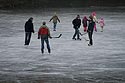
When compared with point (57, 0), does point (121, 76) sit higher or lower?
lower

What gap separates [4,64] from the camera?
1573cm

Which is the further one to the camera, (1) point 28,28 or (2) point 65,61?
(1) point 28,28

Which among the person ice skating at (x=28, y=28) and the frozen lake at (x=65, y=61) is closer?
the frozen lake at (x=65, y=61)

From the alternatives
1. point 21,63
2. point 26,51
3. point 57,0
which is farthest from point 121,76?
point 57,0

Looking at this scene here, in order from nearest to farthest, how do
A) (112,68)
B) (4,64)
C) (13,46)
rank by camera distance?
1. (112,68)
2. (4,64)
3. (13,46)

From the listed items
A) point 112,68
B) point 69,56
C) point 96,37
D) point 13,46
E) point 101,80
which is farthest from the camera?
point 96,37

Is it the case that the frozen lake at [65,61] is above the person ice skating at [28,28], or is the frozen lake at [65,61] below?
below

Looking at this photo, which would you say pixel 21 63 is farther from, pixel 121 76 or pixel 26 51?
pixel 121 76

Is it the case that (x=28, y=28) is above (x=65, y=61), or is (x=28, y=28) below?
above

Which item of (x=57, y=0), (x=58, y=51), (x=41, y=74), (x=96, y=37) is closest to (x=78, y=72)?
(x=41, y=74)

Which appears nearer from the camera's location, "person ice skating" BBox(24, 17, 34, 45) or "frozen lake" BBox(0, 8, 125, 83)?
"frozen lake" BBox(0, 8, 125, 83)

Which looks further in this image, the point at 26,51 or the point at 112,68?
the point at 26,51

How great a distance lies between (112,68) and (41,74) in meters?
2.84

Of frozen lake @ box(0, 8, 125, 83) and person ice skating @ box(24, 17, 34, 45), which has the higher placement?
person ice skating @ box(24, 17, 34, 45)
